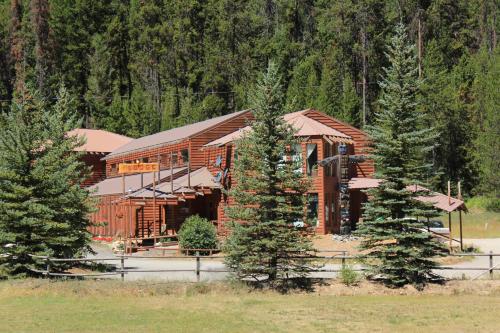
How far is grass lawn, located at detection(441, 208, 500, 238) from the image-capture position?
50.8m

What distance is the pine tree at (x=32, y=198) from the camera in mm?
27625

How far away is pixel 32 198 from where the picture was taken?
92.2 ft

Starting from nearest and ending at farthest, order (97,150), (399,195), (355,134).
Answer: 1. (399,195)
2. (355,134)
3. (97,150)

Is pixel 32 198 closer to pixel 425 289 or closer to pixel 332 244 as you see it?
pixel 425 289

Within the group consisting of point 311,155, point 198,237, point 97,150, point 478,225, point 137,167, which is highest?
point 97,150

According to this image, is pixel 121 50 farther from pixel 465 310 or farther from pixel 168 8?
pixel 465 310

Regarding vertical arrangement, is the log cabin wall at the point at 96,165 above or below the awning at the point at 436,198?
above

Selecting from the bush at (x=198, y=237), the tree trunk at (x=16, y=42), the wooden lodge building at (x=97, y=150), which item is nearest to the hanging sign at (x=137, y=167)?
the bush at (x=198, y=237)

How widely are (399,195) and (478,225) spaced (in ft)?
94.1

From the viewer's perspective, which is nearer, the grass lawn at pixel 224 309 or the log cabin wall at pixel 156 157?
the grass lawn at pixel 224 309

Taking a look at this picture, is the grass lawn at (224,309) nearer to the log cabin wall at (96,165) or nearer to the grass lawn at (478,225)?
the grass lawn at (478,225)

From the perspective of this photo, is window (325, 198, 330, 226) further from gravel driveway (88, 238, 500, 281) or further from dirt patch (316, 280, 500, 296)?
dirt patch (316, 280, 500, 296)

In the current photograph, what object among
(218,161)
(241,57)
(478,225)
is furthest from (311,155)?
Answer: (241,57)

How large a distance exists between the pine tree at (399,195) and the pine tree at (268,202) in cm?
293
